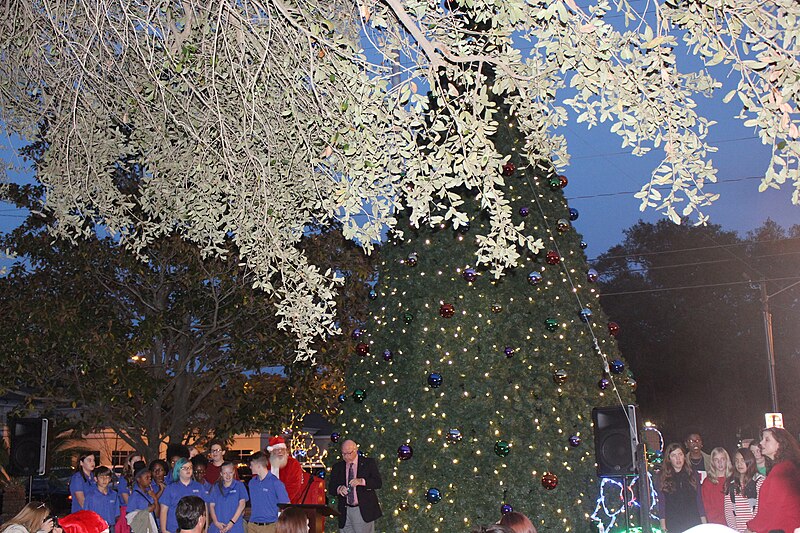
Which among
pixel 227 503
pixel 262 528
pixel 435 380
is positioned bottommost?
pixel 262 528

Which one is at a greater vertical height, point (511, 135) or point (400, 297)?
point (511, 135)

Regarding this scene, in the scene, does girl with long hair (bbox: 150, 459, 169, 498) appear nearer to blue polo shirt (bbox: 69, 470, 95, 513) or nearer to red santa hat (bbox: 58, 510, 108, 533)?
blue polo shirt (bbox: 69, 470, 95, 513)

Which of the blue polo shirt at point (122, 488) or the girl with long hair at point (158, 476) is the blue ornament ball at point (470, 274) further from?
the blue polo shirt at point (122, 488)

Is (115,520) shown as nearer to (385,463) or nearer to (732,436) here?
(385,463)

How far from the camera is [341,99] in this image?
4.23 meters

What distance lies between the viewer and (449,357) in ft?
28.9

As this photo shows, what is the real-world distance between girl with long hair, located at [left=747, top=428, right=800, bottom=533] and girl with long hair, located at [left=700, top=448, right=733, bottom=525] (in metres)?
1.72

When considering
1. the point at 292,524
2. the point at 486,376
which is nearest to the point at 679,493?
the point at 486,376

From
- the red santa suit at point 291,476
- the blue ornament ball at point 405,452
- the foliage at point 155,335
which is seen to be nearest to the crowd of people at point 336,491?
the red santa suit at point 291,476

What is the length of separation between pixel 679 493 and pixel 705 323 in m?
30.9

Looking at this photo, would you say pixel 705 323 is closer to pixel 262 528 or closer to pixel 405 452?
pixel 405 452

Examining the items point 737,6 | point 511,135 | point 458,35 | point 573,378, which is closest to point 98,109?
point 458,35

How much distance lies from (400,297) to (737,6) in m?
6.47

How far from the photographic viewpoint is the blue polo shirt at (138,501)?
911cm
